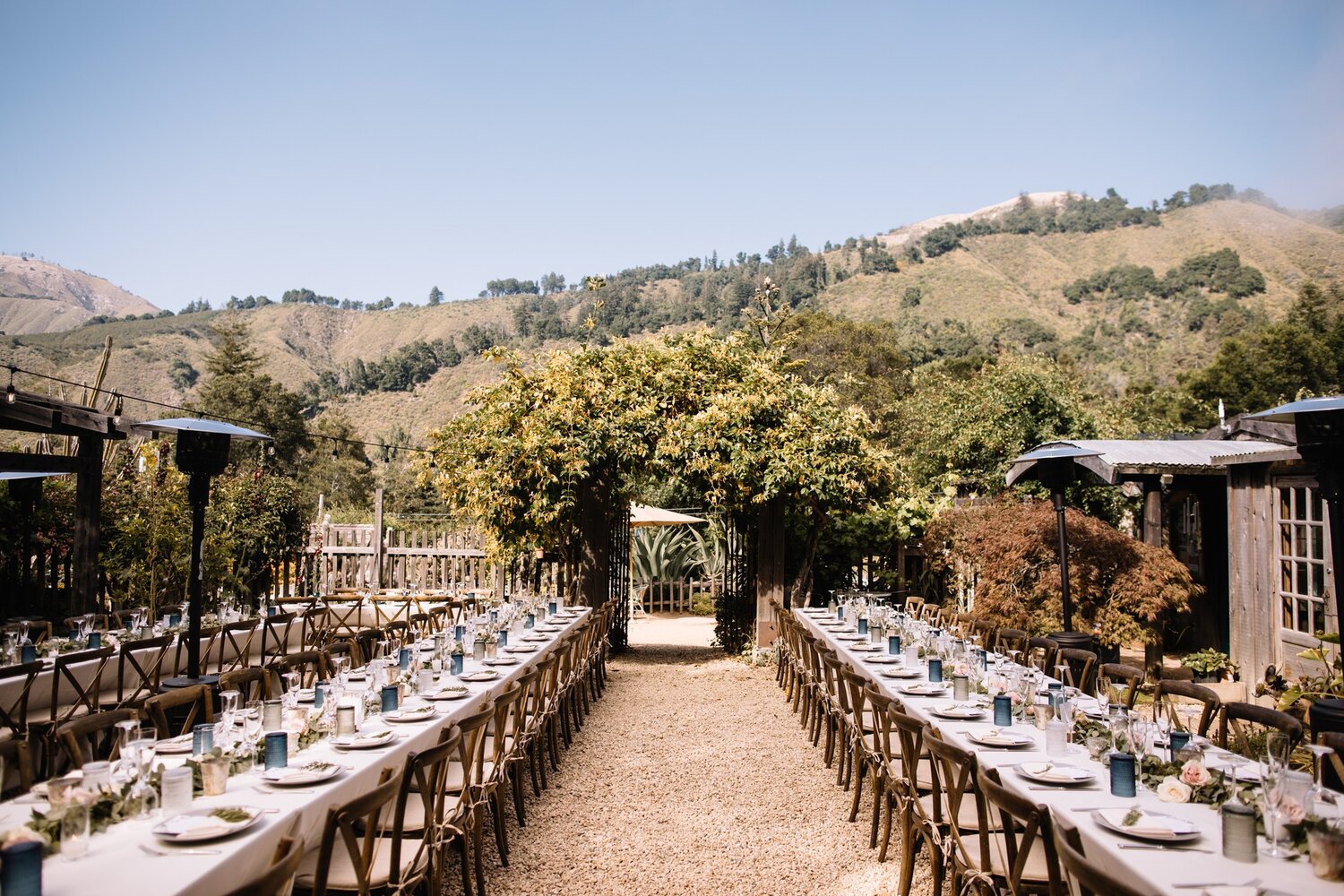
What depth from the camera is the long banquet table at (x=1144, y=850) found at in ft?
9.35

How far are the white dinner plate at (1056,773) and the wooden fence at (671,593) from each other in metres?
14.6

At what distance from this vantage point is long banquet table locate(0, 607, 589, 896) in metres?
2.74

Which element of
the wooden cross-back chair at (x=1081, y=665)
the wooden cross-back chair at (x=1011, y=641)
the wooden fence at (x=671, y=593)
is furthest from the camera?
the wooden fence at (x=671, y=593)

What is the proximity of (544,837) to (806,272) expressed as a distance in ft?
206

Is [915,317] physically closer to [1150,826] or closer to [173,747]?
[1150,826]

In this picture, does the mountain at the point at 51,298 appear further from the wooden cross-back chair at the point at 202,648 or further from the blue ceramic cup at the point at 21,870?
the blue ceramic cup at the point at 21,870

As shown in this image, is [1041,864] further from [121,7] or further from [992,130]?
[992,130]

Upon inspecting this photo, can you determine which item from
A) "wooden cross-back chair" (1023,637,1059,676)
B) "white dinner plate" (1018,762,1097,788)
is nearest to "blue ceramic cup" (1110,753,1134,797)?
"white dinner plate" (1018,762,1097,788)

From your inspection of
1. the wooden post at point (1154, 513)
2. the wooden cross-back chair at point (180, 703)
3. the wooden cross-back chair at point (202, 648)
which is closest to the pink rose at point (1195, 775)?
the wooden cross-back chair at point (180, 703)

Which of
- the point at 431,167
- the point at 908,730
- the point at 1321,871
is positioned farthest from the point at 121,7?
the point at 1321,871

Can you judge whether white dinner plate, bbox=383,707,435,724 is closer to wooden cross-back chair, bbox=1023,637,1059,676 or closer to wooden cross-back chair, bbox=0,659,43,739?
wooden cross-back chair, bbox=0,659,43,739

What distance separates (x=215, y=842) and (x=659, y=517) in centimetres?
1504

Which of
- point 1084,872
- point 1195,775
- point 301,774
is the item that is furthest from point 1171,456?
point 301,774

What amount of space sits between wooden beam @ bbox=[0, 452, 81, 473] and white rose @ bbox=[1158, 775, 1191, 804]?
922 centimetres
